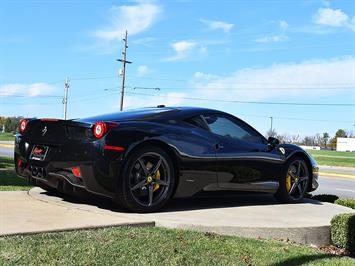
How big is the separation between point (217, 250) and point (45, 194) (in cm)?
302

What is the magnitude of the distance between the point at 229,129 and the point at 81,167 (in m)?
2.13

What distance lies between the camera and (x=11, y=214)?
487 centimetres

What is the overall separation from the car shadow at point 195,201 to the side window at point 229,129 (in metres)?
0.74

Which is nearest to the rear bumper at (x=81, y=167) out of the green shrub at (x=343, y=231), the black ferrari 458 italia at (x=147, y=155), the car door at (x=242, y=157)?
the black ferrari 458 italia at (x=147, y=155)

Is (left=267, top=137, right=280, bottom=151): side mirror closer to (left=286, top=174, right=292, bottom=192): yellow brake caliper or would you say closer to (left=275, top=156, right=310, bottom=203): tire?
(left=275, top=156, right=310, bottom=203): tire

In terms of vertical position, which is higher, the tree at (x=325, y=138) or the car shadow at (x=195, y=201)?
the tree at (x=325, y=138)

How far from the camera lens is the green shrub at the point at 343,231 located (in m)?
5.54

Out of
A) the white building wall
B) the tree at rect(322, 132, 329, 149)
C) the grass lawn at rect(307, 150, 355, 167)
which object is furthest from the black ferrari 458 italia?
the tree at rect(322, 132, 329, 149)

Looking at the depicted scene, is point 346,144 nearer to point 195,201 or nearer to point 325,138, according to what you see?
point 325,138

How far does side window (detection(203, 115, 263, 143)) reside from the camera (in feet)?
20.1

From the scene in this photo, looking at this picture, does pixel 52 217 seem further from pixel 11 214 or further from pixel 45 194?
pixel 45 194

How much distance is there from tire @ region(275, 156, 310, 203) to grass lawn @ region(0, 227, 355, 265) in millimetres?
2168

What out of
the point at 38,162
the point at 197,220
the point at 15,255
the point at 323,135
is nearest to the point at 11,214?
the point at 38,162

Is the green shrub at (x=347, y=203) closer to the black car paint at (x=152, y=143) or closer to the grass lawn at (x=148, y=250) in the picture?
the black car paint at (x=152, y=143)
